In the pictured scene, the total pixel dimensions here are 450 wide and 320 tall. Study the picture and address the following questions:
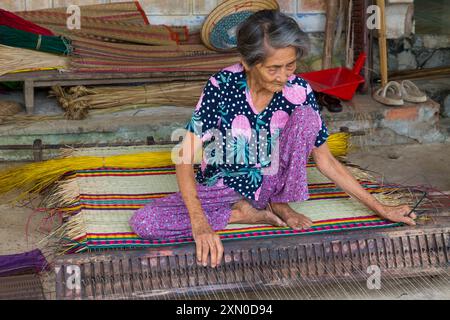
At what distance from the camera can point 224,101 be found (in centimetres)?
350

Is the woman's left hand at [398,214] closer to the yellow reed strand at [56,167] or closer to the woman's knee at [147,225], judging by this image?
the woman's knee at [147,225]

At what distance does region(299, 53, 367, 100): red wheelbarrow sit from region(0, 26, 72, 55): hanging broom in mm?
1637

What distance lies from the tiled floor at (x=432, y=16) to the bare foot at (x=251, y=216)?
3.56m

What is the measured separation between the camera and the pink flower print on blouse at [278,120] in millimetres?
3588

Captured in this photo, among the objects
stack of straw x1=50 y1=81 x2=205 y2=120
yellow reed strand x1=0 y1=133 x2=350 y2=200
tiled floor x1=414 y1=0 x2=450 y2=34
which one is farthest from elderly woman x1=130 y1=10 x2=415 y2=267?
tiled floor x1=414 y1=0 x2=450 y2=34

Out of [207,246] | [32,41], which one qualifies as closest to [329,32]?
[32,41]

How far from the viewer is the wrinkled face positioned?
10.6ft

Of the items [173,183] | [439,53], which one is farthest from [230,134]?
[439,53]

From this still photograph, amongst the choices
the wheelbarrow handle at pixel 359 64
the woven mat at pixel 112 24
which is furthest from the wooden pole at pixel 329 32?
the woven mat at pixel 112 24

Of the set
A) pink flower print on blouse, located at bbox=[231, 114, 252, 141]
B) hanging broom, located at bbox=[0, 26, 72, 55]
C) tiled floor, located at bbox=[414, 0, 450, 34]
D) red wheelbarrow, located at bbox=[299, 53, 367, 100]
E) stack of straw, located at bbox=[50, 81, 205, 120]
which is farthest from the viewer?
tiled floor, located at bbox=[414, 0, 450, 34]

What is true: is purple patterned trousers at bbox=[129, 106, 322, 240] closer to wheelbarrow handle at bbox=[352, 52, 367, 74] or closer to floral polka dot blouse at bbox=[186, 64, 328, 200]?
floral polka dot blouse at bbox=[186, 64, 328, 200]
